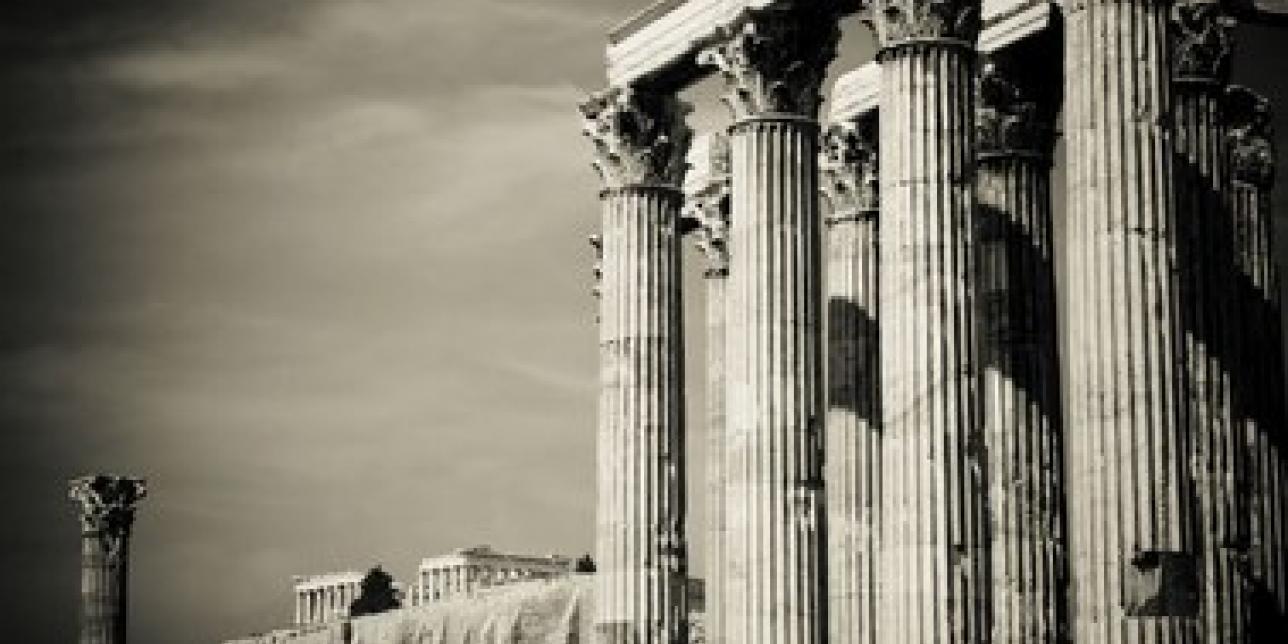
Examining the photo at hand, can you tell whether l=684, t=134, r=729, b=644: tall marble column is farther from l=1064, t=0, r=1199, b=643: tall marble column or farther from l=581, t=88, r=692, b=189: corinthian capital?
l=1064, t=0, r=1199, b=643: tall marble column

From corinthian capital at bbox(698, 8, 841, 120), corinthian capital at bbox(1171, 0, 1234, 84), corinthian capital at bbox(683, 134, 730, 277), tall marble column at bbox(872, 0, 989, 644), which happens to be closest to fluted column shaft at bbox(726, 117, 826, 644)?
corinthian capital at bbox(698, 8, 841, 120)

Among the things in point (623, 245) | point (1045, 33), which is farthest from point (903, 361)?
point (623, 245)

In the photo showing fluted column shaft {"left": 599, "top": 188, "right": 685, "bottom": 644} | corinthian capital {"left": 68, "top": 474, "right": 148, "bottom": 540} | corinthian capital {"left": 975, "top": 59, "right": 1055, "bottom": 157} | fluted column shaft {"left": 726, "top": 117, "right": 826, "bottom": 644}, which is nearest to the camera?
fluted column shaft {"left": 726, "top": 117, "right": 826, "bottom": 644}

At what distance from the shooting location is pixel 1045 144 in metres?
47.2

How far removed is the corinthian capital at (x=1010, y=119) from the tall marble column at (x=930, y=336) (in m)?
5.08

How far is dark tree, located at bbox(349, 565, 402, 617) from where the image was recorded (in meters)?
107

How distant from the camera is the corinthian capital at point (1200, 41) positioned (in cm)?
4172

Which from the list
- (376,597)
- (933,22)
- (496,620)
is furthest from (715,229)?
(376,597)

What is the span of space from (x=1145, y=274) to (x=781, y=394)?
10068 millimetres

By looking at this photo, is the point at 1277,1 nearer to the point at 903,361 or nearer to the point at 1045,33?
the point at 1045,33

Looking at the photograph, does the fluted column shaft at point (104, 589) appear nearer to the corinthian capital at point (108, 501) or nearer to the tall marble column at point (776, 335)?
the corinthian capital at point (108, 501)

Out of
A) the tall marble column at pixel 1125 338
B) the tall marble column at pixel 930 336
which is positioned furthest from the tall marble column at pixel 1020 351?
the tall marble column at pixel 1125 338

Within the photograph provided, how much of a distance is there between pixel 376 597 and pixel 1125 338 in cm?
7468

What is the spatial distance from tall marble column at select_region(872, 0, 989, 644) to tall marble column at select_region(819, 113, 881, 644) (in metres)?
8.53
